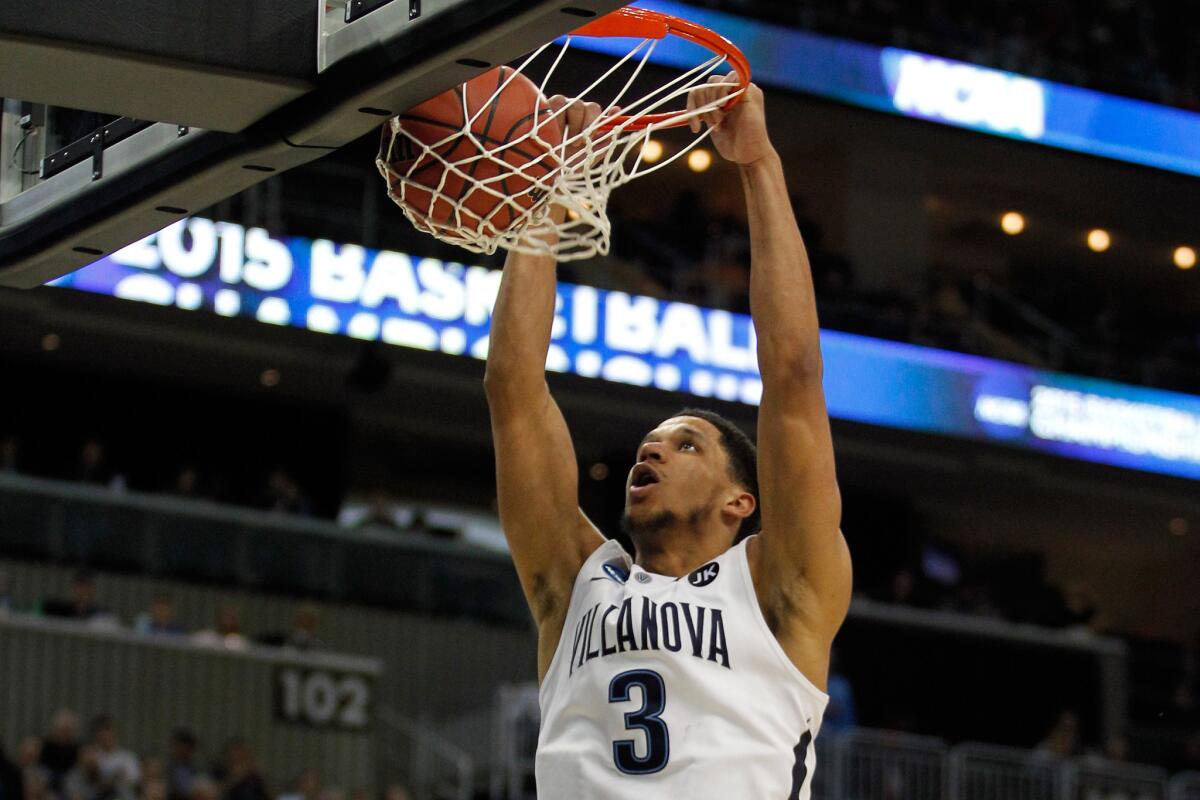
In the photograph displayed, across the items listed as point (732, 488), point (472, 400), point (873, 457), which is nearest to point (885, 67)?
point (873, 457)

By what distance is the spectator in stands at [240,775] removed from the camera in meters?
13.9

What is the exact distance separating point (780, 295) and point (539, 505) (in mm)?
777

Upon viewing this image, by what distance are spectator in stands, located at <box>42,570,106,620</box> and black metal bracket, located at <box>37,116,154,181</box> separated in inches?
476

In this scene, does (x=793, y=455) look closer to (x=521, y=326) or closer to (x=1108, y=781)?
(x=521, y=326)

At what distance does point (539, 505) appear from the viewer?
458 cm

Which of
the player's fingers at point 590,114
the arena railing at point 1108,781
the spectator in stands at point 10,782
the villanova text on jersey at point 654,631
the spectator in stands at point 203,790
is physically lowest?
the arena railing at point 1108,781

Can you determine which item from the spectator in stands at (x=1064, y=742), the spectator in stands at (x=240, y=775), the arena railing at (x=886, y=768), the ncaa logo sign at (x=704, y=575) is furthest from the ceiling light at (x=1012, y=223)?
the ncaa logo sign at (x=704, y=575)

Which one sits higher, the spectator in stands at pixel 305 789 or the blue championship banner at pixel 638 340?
the blue championship banner at pixel 638 340

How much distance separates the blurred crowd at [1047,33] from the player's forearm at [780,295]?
1678cm

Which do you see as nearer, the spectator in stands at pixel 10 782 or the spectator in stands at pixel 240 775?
the spectator in stands at pixel 10 782

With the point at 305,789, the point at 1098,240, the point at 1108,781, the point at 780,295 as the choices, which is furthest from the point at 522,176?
the point at 1098,240

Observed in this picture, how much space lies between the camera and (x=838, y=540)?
165 inches

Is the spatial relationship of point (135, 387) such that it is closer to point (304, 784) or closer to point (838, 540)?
point (304, 784)

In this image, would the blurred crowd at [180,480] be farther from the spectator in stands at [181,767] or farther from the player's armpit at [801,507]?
the player's armpit at [801,507]
